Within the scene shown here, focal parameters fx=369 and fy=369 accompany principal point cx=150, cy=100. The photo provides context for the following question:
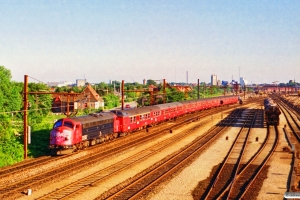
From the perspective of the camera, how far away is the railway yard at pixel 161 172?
20.5 metres

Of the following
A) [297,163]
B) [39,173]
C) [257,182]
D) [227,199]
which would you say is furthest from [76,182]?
[297,163]

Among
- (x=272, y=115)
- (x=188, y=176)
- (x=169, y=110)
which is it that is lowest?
(x=188, y=176)

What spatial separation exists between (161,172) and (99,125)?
12.2 metres

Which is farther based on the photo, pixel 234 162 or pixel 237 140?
pixel 237 140

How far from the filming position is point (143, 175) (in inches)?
965

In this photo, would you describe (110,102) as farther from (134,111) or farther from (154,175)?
(154,175)

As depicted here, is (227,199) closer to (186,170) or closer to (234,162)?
(186,170)

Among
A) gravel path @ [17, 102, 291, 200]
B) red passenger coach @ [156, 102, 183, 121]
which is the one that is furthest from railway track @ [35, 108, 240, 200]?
red passenger coach @ [156, 102, 183, 121]

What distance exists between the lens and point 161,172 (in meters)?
25.5

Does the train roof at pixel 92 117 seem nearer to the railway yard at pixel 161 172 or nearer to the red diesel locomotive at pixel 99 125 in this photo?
the red diesel locomotive at pixel 99 125

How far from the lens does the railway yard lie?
67.3ft

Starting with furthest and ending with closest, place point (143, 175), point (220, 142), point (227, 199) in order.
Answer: point (220, 142)
point (143, 175)
point (227, 199)

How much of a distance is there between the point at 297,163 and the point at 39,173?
63.7 ft

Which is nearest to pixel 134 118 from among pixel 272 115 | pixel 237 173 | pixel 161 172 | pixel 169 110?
pixel 169 110
